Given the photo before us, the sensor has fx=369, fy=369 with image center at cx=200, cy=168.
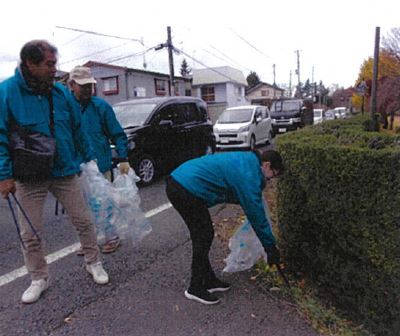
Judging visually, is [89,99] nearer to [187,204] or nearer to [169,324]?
[187,204]

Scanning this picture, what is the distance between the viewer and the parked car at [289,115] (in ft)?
55.4

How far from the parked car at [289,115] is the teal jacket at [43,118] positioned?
14886mm

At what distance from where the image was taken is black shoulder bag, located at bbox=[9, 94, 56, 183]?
8.26 ft

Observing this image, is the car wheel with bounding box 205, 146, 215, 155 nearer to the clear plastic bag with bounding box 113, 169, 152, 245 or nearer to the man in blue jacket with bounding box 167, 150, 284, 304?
the clear plastic bag with bounding box 113, 169, 152, 245

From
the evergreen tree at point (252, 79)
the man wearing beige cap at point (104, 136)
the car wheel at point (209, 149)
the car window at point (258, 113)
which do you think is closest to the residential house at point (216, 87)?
the car window at point (258, 113)

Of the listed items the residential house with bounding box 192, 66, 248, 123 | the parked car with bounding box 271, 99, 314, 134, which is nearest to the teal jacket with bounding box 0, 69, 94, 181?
the parked car with bounding box 271, 99, 314, 134

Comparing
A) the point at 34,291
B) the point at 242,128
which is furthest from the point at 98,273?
the point at 242,128

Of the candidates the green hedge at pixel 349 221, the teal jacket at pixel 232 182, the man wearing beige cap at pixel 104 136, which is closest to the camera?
the green hedge at pixel 349 221

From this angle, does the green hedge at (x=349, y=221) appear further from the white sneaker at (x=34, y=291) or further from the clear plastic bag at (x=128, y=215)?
the white sneaker at (x=34, y=291)

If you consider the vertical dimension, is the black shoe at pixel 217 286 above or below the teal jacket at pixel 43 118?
below

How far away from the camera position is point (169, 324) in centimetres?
249

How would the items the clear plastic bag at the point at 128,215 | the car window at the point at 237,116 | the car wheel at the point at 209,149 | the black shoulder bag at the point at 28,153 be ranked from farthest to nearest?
the car window at the point at 237,116, the car wheel at the point at 209,149, the clear plastic bag at the point at 128,215, the black shoulder bag at the point at 28,153

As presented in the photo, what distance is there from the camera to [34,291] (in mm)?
2791

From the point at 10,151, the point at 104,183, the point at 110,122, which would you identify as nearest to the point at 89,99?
the point at 110,122
